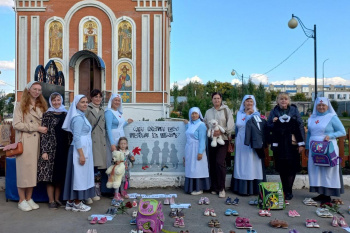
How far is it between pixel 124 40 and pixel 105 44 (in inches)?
51.1

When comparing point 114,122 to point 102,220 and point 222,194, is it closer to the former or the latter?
point 102,220

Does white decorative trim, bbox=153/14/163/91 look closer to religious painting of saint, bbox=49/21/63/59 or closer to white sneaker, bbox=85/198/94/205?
religious painting of saint, bbox=49/21/63/59

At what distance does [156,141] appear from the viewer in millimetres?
8359

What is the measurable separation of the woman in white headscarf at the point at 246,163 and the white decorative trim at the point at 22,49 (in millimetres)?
19327

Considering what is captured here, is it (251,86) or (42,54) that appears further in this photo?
(251,86)

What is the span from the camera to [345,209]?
6.08 m

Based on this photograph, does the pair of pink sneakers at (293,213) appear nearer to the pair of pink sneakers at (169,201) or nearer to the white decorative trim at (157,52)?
the pair of pink sneakers at (169,201)

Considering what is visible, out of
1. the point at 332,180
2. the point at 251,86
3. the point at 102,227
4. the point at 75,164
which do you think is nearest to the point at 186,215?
the point at 102,227

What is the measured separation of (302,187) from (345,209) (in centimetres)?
155

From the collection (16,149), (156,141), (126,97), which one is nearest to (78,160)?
(16,149)

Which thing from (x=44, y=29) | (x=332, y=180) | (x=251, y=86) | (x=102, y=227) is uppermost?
(x=44, y=29)

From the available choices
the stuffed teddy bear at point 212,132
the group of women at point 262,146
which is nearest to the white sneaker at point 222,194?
the group of women at point 262,146

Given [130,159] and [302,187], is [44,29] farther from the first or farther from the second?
[302,187]

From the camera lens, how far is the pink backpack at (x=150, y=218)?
487cm
